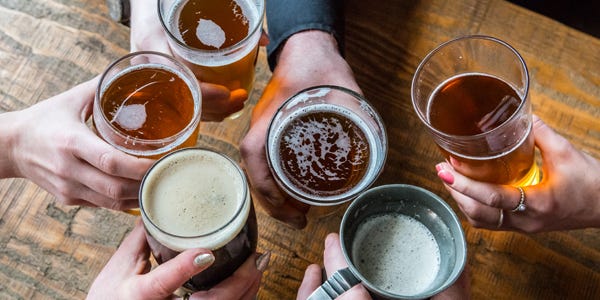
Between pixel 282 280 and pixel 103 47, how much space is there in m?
0.73

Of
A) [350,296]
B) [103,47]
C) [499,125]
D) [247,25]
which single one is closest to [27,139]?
[103,47]

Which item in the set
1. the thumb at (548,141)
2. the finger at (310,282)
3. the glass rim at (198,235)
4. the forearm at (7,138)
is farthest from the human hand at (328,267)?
the forearm at (7,138)

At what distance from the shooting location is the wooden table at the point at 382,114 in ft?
4.83

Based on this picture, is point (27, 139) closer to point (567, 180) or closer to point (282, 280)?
point (282, 280)

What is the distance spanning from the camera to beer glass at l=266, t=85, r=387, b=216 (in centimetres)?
128

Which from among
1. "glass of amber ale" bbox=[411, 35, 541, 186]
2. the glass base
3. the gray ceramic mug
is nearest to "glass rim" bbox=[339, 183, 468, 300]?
the gray ceramic mug

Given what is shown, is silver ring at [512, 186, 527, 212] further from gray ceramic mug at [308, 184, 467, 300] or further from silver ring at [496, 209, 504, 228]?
gray ceramic mug at [308, 184, 467, 300]

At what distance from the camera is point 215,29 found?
1.41 metres

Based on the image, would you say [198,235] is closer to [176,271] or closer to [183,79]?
[176,271]

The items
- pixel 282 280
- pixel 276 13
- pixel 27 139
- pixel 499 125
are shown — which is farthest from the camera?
pixel 276 13

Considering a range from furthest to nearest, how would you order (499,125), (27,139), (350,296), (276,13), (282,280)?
1. (276,13)
2. (282,280)
3. (27,139)
4. (499,125)
5. (350,296)

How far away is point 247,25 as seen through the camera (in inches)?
55.6

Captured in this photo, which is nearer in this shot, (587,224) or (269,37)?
(587,224)

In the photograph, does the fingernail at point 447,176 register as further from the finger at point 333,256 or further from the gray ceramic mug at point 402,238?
the finger at point 333,256
